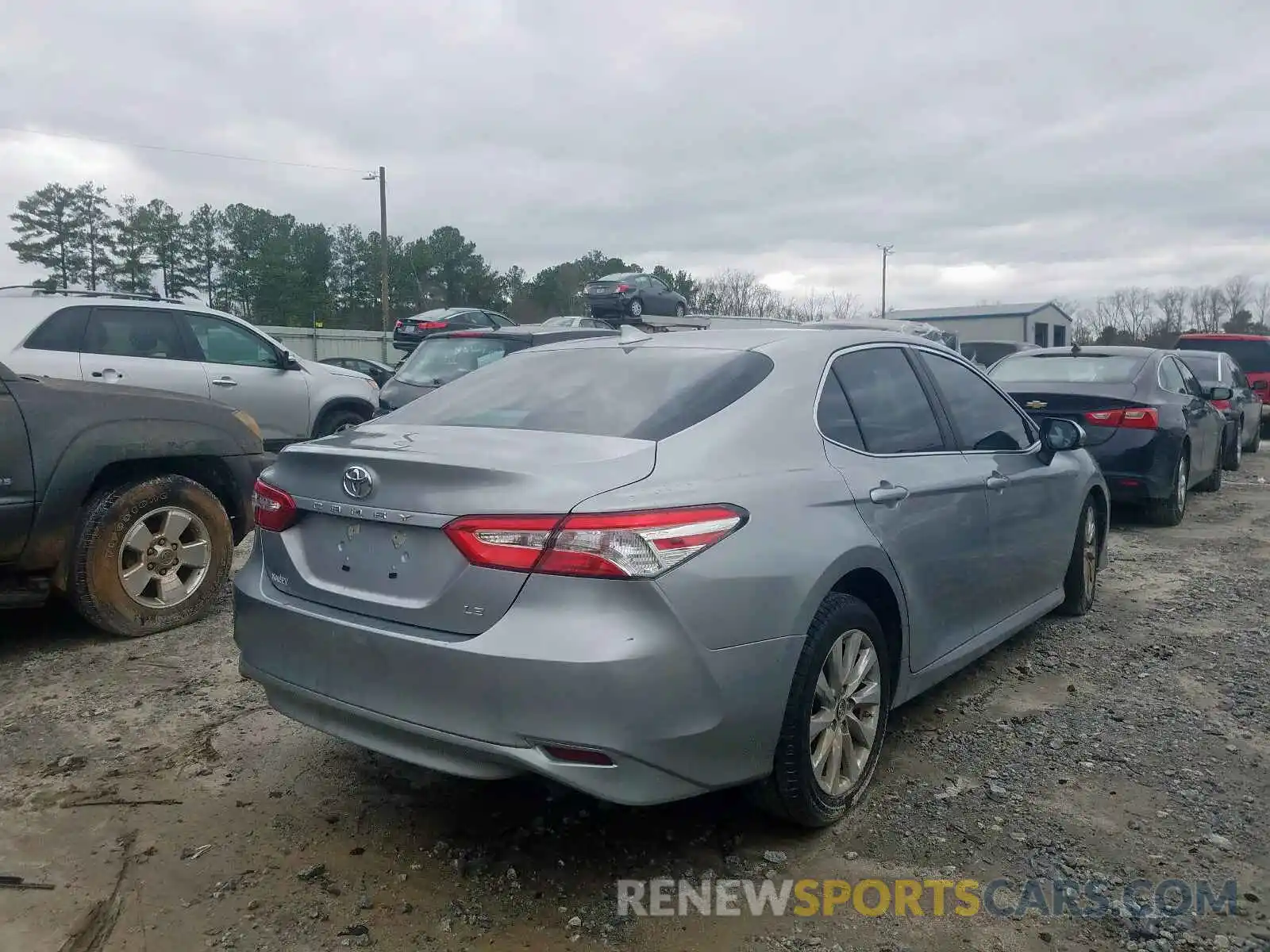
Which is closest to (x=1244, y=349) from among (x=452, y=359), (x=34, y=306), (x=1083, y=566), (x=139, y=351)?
(x=452, y=359)

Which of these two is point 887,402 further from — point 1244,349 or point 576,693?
point 1244,349

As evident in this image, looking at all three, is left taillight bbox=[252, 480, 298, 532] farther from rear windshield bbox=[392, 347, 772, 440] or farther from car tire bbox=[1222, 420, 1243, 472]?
car tire bbox=[1222, 420, 1243, 472]

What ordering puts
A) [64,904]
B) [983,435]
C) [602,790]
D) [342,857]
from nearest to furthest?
1. [602,790]
2. [64,904]
3. [342,857]
4. [983,435]

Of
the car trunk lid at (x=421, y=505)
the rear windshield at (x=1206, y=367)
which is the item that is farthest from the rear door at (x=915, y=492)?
the rear windshield at (x=1206, y=367)

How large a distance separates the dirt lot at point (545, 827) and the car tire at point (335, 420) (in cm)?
550

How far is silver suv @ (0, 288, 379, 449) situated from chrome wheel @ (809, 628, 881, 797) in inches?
250

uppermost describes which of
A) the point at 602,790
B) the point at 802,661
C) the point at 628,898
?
the point at 802,661

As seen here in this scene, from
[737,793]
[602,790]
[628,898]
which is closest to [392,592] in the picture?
[602,790]

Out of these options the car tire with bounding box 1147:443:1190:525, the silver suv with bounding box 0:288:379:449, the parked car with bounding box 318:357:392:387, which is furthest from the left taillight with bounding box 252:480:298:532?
the parked car with bounding box 318:357:392:387

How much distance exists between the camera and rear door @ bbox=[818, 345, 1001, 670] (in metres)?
3.36

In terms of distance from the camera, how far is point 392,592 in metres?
2.76

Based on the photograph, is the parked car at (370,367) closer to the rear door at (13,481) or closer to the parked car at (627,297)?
the parked car at (627,297)

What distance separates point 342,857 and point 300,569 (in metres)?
0.86

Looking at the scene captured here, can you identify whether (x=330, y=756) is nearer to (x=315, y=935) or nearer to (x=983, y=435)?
(x=315, y=935)
